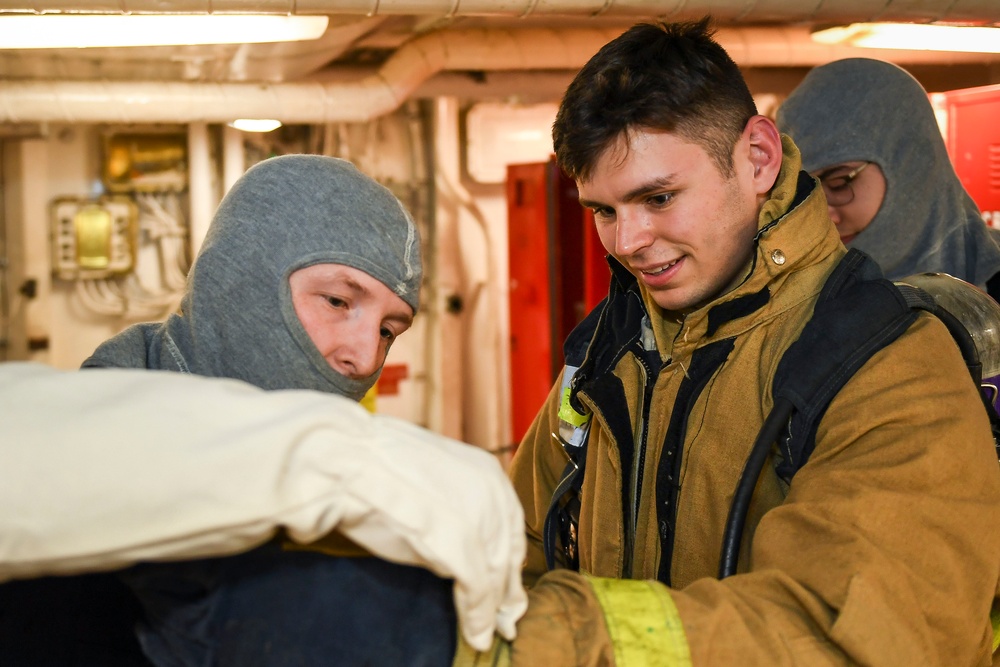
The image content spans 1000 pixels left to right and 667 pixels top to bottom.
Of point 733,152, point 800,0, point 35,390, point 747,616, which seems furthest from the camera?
point 800,0

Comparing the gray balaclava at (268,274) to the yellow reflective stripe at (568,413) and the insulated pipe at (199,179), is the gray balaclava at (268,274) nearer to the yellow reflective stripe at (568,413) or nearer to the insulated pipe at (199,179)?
the yellow reflective stripe at (568,413)

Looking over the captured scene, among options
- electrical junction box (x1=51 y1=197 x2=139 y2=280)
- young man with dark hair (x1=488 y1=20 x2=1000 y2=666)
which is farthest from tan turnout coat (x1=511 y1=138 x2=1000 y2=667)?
electrical junction box (x1=51 y1=197 x2=139 y2=280)

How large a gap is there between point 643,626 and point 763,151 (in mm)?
941

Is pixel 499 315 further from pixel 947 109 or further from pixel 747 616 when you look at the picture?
pixel 747 616

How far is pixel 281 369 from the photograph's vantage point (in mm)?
1421

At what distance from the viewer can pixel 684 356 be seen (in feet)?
5.41

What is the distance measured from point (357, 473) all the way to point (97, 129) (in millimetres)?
4955

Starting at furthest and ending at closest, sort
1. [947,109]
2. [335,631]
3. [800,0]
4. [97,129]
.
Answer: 1. [97,129]
2. [947,109]
3. [800,0]
4. [335,631]

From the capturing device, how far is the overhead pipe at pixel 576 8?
237cm

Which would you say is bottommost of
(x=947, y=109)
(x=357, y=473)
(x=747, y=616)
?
(x=747, y=616)

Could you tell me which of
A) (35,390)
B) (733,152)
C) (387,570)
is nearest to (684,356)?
(733,152)

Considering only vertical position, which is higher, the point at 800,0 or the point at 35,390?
the point at 800,0

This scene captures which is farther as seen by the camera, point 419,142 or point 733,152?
point 419,142

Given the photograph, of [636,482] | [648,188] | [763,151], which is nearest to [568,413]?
[636,482]
